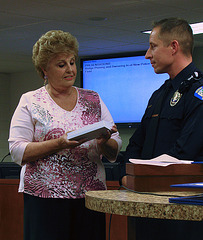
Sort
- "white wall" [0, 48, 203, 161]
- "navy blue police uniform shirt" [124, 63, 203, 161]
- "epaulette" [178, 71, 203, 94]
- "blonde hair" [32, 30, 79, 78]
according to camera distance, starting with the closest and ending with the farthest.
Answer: "navy blue police uniform shirt" [124, 63, 203, 161]
"epaulette" [178, 71, 203, 94]
"blonde hair" [32, 30, 79, 78]
"white wall" [0, 48, 203, 161]

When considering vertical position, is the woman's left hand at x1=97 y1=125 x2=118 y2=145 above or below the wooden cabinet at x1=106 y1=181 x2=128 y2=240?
above

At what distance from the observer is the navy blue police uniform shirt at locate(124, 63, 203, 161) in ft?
5.66

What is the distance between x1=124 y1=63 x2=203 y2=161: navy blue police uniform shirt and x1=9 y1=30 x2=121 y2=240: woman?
160 mm

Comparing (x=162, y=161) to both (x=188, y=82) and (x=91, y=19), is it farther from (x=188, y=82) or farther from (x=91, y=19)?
(x=91, y=19)

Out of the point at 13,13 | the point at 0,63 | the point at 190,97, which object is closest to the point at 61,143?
the point at 190,97

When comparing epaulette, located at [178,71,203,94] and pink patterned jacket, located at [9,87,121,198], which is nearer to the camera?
epaulette, located at [178,71,203,94]

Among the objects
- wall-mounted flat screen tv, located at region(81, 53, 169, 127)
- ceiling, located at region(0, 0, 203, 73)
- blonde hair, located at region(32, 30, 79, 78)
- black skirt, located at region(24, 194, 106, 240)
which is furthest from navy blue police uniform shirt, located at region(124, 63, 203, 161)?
wall-mounted flat screen tv, located at region(81, 53, 169, 127)

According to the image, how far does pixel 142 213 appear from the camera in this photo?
1298 mm

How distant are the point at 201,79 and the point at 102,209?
0.78 m

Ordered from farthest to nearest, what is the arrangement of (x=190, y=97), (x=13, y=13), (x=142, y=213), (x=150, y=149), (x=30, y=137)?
1. (x=13, y=13)
2. (x=30, y=137)
3. (x=150, y=149)
4. (x=190, y=97)
5. (x=142, y=213)

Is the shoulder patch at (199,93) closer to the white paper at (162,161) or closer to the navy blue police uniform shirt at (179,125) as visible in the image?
the navy blue police uniform shirt at (179,125)

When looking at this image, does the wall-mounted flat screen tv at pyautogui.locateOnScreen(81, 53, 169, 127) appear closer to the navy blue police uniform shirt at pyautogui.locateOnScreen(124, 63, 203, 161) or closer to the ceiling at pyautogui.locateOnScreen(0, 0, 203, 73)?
the ceiling at pyautogui.locateOnScreen(0, 0, 203, 73)

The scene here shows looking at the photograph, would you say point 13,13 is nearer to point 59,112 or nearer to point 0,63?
point 59,112

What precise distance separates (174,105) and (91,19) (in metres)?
4.71
